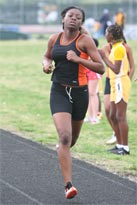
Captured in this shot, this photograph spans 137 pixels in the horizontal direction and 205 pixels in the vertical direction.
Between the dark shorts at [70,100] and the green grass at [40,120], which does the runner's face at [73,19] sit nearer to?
the dark shorts at [70,100]

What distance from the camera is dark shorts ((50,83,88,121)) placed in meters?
7.66

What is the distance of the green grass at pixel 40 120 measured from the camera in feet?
32.3

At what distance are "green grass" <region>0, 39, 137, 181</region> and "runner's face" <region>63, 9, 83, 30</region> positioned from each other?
2.17m

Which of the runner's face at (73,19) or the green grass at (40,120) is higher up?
the runner's face at (73,19)

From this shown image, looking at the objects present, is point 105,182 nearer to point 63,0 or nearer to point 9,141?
point 9,141

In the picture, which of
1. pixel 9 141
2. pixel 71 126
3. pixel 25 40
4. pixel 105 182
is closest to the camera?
pixel 71 126

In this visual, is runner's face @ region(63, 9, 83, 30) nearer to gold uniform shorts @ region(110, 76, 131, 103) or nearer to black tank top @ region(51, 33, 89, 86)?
black tank top @ region(51, 33, 89, 86)

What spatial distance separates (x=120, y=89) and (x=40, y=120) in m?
3.93

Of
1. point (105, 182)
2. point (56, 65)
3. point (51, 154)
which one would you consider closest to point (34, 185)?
point (105, 182)

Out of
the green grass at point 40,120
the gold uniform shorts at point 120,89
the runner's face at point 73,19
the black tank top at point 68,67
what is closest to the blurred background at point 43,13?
the green grass at point 40,120

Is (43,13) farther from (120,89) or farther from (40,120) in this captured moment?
(120,89)

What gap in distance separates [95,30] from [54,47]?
1517 inches

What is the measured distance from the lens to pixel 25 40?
44344 mm

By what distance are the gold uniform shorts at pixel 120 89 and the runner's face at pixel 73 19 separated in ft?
8.10
